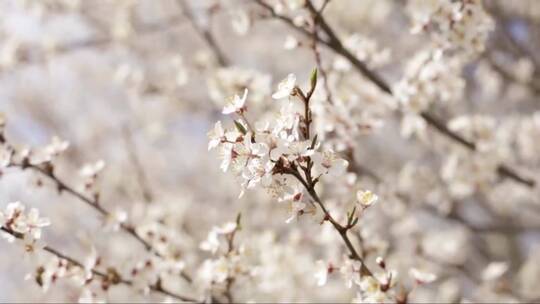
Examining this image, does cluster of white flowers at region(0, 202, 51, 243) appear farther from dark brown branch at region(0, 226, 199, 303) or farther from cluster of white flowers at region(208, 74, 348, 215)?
cluster of white flowers at region(208, 74, 348, 215)

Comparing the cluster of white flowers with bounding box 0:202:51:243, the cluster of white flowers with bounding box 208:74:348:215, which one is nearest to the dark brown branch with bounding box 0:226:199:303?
the cluster of white flowers with bounding box 0:202:51:243

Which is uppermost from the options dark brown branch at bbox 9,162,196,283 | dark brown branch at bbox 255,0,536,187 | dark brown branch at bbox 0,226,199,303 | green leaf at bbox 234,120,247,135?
dark brown branch at bbox 255,0,536,187

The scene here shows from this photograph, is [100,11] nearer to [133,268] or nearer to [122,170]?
[122,170]

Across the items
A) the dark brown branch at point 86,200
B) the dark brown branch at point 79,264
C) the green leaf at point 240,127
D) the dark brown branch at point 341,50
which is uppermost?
the dark brown branch at point 341,50

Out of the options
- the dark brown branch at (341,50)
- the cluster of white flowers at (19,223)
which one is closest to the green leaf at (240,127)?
the cluster of white flowers at (19,223)

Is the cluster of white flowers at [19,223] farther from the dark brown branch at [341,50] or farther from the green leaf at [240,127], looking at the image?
the dark brown branch at [341,50]

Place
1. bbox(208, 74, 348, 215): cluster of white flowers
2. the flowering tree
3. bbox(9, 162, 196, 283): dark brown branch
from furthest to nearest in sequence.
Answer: bbox(9, 162, 196, 283): dark brown branch → the flowering tree → bbox(208, 74, 348, 215): cluster of white flowers

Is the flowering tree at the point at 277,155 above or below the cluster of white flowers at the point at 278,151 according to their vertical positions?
Answer: above

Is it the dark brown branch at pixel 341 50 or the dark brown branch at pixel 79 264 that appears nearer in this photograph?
the dark brown branch at pixel 79 264

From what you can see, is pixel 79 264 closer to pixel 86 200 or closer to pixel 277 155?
pixel 86 200
